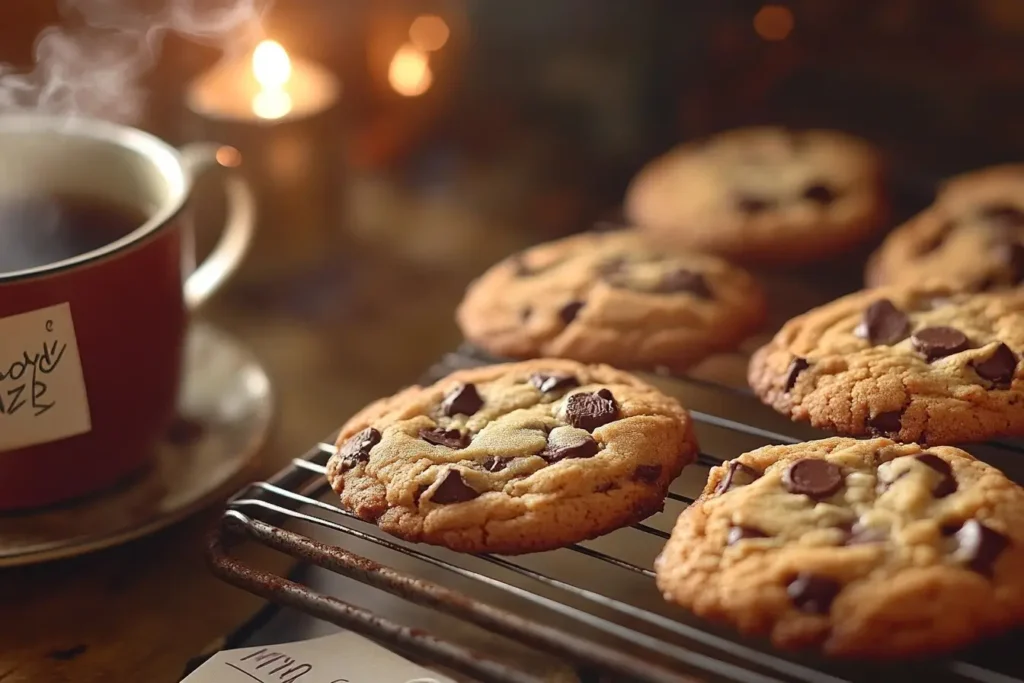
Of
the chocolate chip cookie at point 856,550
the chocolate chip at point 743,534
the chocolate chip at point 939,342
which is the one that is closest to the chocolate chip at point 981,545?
the chocolate chip cookie at point 856,550

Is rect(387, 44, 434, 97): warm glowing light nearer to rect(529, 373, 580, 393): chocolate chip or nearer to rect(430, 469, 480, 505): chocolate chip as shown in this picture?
rect(529, 373, 580, 393): chocolate chip

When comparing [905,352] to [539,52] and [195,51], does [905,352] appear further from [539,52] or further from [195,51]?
[195,51]

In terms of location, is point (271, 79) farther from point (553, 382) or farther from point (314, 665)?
point (314, 665)

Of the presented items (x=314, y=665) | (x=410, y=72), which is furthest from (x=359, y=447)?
(x=410, y=72)

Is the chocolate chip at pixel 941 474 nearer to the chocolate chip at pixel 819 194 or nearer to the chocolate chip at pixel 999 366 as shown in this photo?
the chocolate chip at pixel 999 366

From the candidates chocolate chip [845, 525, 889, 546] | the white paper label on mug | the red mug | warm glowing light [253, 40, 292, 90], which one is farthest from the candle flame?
chocolate chip [845, 525, 889, 546]

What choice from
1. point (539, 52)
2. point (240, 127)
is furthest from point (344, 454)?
point (539, 52)
